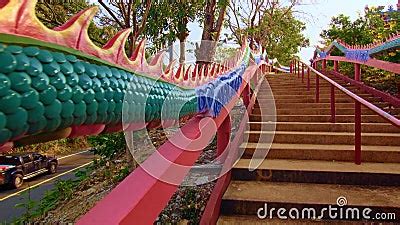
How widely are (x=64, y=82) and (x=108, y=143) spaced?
6649mm

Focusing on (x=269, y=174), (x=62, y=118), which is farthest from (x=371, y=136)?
(x=62, y=118)

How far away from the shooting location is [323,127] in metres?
3.85

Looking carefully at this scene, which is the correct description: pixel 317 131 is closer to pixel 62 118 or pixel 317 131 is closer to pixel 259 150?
pixel 259 150

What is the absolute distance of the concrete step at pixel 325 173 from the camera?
267 centimetres

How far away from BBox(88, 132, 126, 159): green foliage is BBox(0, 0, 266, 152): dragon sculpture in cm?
589

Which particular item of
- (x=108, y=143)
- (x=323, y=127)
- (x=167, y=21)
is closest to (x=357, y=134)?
(x=323, y=127)

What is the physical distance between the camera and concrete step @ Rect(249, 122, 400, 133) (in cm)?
373

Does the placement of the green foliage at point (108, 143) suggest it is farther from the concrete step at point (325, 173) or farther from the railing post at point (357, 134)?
the railing post at point (357, 134)

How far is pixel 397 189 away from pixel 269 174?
87 cm

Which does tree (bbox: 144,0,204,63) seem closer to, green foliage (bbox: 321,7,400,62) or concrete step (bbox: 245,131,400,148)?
concrete step (bbox: 245,131,400,148)

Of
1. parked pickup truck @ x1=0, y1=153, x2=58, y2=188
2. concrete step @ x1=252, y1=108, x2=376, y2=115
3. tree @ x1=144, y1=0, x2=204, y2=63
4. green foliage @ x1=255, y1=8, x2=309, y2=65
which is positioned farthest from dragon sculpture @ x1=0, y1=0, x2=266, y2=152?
green foliage @ x1=255, y1=8, x2=309, y2=65

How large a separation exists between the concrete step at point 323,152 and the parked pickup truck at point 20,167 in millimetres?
10882

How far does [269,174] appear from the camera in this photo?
281 centimetres

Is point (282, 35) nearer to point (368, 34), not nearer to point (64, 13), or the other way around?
point (368, 34)
